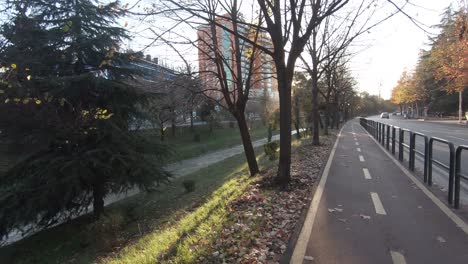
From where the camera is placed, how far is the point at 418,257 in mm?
4566

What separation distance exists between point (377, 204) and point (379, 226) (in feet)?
4.70

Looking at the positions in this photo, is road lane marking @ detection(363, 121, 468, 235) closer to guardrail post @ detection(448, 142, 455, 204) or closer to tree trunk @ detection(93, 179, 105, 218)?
guardrail post @ detection(448, 142, 455, 204)

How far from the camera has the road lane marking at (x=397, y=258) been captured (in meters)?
4.46

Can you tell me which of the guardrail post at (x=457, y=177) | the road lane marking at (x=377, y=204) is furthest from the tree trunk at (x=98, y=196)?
the guardrail post at (x=457, y=177)

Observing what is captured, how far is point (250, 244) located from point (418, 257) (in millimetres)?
2141

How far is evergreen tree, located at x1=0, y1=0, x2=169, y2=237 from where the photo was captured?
11.2m

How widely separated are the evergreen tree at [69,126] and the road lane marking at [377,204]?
7.27m

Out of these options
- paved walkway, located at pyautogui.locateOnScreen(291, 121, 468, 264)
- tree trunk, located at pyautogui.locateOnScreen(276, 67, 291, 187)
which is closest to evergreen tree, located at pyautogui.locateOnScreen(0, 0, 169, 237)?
tree trunk, located at pyautogui.locateOnScreen(276, 67, 291, 187)

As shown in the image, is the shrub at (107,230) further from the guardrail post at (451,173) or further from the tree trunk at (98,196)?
the guardrail post at (451,173)

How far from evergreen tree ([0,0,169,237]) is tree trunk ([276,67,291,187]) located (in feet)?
15.0

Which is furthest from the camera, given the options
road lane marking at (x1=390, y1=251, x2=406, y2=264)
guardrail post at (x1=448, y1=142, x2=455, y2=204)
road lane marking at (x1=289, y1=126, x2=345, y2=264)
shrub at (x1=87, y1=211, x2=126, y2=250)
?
shrub at (x1=87, y1=211, x2=126, y2=250)

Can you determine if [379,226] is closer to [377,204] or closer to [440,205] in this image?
[377,204]

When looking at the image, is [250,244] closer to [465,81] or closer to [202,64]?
[202,64]

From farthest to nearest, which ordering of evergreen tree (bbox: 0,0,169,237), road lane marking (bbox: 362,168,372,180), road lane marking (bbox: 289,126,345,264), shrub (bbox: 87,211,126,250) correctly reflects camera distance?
evergreen tree (bbox: 0,0,169,237) → road lane marking (bbox: 362,168,372,180) → shrub (bbox: 87,211,126,250) → road lane marking (bbox: 289,126,345,264)
